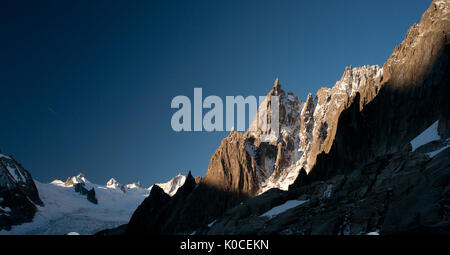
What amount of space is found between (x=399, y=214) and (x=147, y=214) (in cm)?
12547

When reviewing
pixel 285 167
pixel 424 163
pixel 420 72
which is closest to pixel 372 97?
pixel 420 72

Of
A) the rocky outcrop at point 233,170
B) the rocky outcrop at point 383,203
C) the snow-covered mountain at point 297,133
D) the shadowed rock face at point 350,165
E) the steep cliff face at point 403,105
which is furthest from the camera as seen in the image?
the snow-covered mountain at point 297,133

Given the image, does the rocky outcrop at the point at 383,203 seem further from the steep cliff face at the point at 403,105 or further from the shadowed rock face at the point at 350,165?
the steep cliff face at the point at 403,105

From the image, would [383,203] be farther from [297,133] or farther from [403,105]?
[297,133]

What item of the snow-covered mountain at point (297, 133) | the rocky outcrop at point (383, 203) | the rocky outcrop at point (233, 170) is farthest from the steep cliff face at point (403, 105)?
the rocky outcrop at point (233, 170)

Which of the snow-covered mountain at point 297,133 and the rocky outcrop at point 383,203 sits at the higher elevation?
the snow-covered mountain at point 297,133

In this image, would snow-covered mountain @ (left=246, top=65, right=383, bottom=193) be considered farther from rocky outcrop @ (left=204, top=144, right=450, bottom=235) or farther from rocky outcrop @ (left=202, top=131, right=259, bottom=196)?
rocky outcrop @ (left=204, top=144, right=450, bottom=235)

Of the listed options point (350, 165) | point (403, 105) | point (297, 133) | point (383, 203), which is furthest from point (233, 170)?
point (383, 203)

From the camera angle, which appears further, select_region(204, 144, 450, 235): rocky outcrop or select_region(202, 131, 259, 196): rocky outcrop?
select_region(202, 131, 259, 196): rocky outcrop

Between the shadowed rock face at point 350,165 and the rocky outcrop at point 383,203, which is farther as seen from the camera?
the shadowed rock face at point 350,165

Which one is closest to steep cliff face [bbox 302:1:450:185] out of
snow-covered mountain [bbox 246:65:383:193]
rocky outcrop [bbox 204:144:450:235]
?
rocky outcrop [bbox 204:144:450:235]

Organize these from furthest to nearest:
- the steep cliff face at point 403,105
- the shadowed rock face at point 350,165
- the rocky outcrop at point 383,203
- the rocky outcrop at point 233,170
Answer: the rocky outcrop at point 233,170 → the steep cliff face at point 403,105 → the shadowed rock face at point 350,165 → the rocky outcrop at point 383,203
